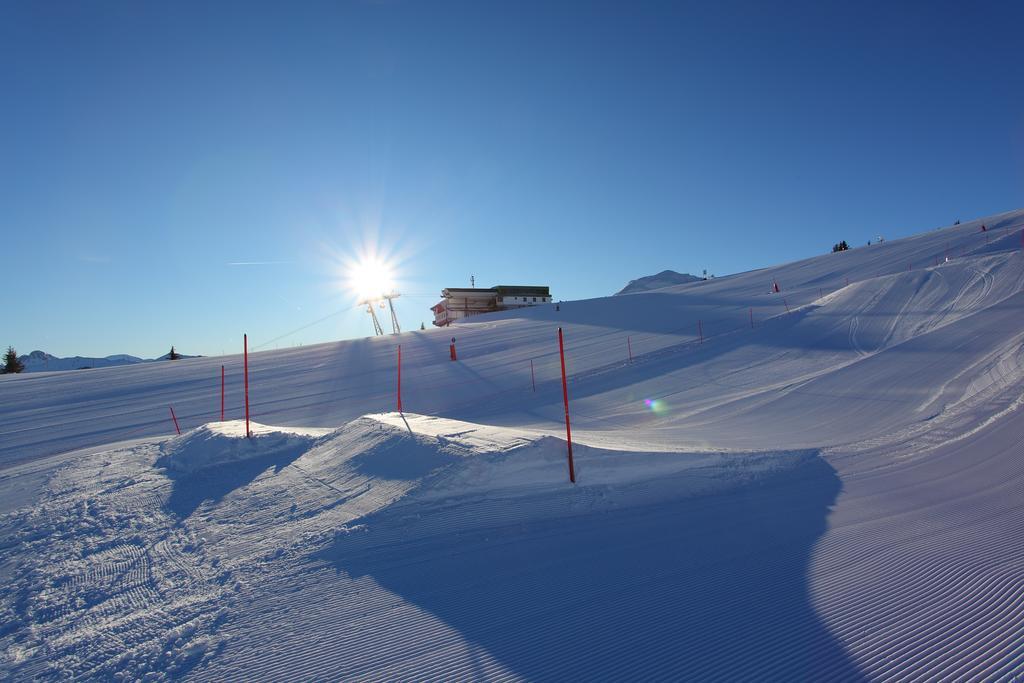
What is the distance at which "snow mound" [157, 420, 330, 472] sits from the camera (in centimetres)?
752

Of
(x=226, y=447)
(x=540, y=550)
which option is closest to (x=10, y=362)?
(x=226, y=447)

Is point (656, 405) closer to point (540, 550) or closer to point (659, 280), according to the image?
point (540, 550)

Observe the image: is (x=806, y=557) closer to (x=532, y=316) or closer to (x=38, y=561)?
(x=38, y=561)

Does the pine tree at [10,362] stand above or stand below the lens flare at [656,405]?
above

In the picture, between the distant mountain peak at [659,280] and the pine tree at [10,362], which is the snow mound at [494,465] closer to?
the pine tree at [10,362]

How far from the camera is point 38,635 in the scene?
3523 mm

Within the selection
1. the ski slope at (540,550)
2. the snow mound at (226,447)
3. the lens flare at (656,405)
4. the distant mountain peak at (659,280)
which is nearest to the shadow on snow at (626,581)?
the ski slope at (540,550)

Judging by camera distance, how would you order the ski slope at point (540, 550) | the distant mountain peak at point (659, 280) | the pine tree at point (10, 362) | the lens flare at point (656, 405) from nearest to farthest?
the ski slope at point (540, 550)
the lens flare at point (656, 405)
the pine tree at point (10, 362)
the distant mountain peak at point (659, 280)

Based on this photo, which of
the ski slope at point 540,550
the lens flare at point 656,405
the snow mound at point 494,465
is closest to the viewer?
the ski slope at point 540,550

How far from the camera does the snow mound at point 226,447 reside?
7.52 m

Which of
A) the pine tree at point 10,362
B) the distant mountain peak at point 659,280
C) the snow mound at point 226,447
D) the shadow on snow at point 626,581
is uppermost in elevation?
the distant mountain peak at point 659,280

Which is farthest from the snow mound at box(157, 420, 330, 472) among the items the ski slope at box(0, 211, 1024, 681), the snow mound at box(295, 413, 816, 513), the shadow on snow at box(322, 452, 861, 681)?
the shadow on snow at box(322, 452, 861, 681)

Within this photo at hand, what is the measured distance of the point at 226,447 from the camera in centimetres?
780

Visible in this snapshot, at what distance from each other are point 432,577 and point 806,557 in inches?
127
